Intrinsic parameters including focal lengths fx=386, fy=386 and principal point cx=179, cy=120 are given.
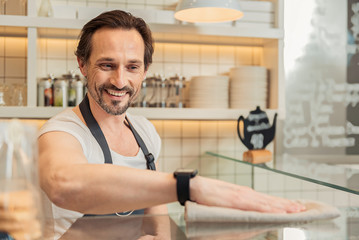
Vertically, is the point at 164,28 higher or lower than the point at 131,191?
higher

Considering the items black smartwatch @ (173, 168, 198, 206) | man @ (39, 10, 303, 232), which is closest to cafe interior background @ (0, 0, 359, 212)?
man @ (39, 10, 303, 232)

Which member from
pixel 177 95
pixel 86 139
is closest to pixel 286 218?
pixel 86 139

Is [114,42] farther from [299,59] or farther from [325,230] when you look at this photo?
[299,59]

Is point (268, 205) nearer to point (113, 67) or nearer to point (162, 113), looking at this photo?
point (113, 67)

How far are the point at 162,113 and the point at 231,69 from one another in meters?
0.58

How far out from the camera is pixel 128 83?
136cm

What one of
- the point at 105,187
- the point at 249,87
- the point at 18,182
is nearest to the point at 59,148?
the point at 105,187

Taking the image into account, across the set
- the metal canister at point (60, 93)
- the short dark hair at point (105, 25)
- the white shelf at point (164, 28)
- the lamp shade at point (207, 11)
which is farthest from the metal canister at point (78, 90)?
the short dark hair at point (105, 25)

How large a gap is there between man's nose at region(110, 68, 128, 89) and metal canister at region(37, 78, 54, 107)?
0.92 meters

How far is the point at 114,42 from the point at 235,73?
1258 mm

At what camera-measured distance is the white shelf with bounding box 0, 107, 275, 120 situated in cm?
203

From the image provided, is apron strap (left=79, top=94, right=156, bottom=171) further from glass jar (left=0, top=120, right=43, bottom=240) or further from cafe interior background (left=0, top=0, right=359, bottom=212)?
glass jar (left=0, top=120, right=43, bottom=240)

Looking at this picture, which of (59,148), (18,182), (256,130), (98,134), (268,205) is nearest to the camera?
(18,182)

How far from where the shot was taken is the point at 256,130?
212 cm
